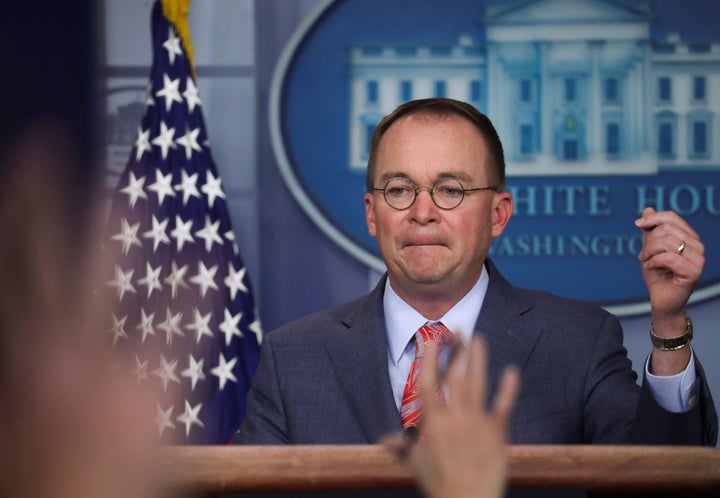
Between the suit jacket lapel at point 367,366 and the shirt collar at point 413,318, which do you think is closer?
the suit jacket lapel at point 367,366

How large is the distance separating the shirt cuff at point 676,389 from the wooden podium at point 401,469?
1.62 ft

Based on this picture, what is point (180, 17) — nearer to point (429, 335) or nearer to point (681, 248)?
point (429, 335)

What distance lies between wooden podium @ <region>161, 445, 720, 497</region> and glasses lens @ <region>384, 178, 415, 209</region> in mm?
867

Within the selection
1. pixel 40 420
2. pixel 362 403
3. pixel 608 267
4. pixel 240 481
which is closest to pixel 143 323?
pixel 362 403

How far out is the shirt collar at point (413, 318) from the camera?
5.62ft

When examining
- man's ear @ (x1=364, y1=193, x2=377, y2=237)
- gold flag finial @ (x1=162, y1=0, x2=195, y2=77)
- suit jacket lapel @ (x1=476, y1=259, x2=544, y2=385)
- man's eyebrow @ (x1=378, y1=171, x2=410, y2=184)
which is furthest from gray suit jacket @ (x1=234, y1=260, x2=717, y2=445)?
gold flag finial @ (x1=162, y1=0, x2=195, y2=77)

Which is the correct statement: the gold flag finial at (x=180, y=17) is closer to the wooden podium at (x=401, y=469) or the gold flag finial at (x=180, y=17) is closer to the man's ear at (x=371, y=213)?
the man's ear at (x=371, y=213)

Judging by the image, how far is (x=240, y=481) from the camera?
2.93ft

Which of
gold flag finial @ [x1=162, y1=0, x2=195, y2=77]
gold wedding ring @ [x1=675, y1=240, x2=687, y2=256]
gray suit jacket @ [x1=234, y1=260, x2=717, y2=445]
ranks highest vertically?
gold flag finial @ [x1=162, y1=0, x2=195, y2=77]

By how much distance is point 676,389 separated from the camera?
4.52 ft

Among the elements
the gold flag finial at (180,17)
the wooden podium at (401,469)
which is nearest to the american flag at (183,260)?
the gold flag finial at (180,17)

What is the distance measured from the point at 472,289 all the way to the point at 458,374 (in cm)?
128

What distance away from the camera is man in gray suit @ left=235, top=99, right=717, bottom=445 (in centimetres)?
160

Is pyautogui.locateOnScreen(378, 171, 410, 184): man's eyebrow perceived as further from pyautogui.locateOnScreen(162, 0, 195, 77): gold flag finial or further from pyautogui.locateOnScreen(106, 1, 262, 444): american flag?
pyautogui.locateOnScreen(162, 0, 195, 77): gold flag finial
